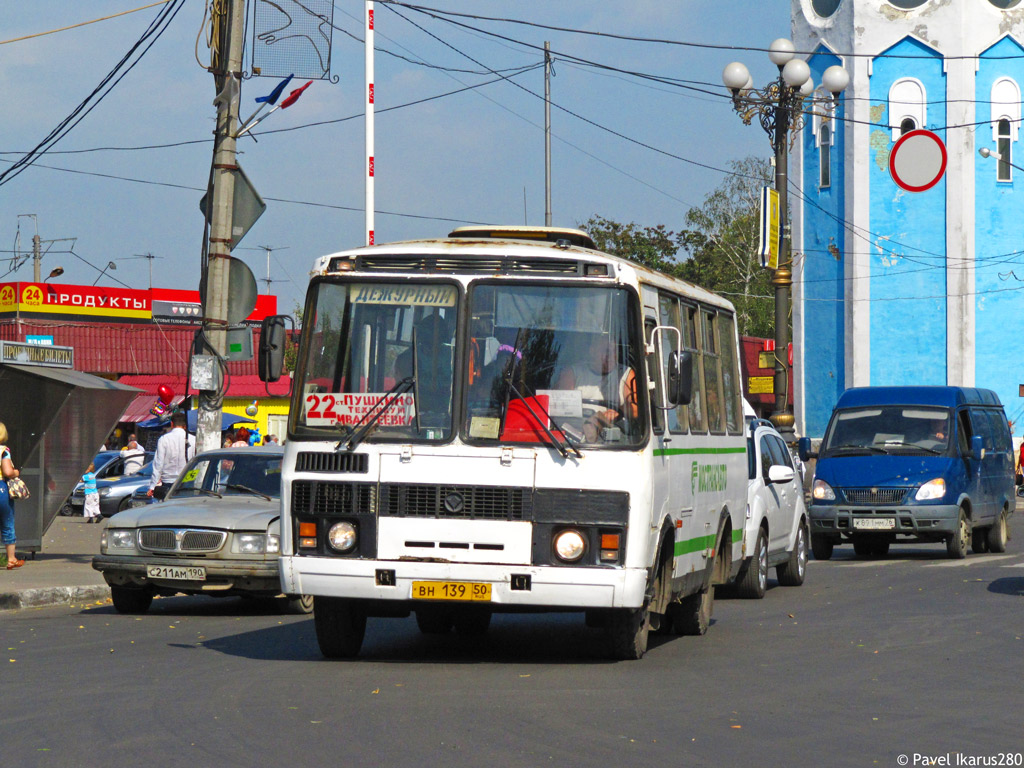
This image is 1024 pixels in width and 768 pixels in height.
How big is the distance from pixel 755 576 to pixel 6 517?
808cm

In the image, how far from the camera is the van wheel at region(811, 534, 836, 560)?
2156cm

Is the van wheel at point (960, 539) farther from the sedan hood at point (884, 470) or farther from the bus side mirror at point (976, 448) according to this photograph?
the bus side mirror at point (976, 448)

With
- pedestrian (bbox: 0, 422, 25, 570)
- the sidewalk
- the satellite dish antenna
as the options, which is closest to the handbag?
pedestrian (bbox: 0, 422, 25, 570)

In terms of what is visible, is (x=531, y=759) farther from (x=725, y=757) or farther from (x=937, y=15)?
(x=937, y=15)

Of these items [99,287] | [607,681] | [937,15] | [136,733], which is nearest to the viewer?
[136,733]

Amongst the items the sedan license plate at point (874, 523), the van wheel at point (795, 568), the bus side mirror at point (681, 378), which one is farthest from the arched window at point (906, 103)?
the bus side mirror at point (681, 378)

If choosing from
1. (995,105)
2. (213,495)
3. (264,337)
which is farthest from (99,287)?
(264,337)

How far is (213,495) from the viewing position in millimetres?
14102

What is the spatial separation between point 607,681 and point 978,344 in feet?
118

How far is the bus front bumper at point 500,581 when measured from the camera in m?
9.08

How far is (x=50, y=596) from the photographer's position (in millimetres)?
14359

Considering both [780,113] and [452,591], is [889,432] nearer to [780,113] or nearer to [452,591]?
[780,113]

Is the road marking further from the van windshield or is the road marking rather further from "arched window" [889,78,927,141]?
"arched window" [889,78,927,141]

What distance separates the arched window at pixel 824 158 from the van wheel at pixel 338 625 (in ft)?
116
